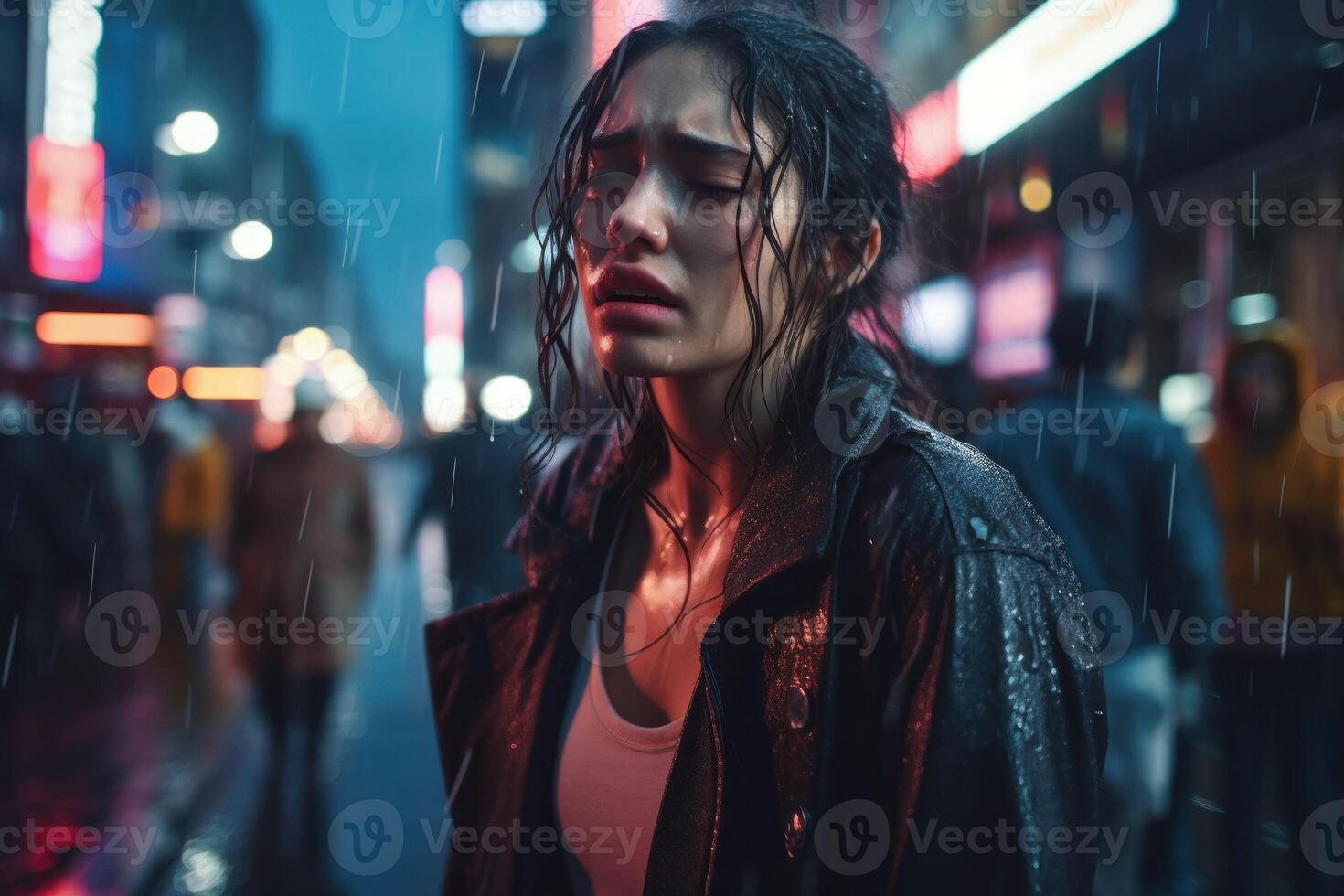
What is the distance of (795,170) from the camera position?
4.85ft

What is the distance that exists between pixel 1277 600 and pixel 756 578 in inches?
153

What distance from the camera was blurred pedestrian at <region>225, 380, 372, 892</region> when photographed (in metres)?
5.03

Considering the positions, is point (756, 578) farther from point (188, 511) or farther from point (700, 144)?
point (188, 511)

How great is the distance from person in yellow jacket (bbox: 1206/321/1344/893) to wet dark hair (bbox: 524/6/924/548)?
11.5 feet

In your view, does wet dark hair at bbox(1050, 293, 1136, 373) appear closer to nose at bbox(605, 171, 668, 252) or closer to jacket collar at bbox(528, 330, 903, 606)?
jacket collar at bbox(528, 330, 903, 606)

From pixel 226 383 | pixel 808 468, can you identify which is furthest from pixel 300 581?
pixel 226 383

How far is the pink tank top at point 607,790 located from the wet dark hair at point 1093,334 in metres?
2.63

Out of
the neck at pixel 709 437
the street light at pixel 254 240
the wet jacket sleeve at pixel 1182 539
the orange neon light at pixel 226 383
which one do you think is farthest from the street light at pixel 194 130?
the neck at pixel 709 437

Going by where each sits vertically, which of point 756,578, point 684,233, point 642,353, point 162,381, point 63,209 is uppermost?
point 63,209

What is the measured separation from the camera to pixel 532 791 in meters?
1.69

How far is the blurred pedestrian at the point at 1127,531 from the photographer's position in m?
2.98

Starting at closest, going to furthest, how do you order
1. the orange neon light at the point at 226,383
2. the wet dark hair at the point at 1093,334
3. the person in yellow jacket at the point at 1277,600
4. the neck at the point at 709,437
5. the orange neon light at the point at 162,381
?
the neck at the point at 709,437
the wet dark hair at the point at 1093,334
the person in yellow jacket at the point at 1277,600
the orange neon light at the point at 162,381
the orange neon light at the point at 226,383

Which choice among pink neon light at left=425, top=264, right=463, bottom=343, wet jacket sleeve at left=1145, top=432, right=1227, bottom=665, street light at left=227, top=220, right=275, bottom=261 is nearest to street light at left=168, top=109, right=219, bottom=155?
street light at left=227, top=220, right=275, bottom=261

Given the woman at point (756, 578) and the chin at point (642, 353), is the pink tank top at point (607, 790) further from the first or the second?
the chin at point (642, 353)
